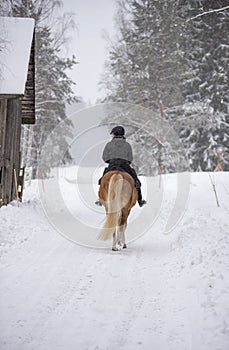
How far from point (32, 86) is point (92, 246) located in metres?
8.58

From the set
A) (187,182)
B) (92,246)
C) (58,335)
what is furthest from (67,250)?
(187,182)

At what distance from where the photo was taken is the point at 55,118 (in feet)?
84.3

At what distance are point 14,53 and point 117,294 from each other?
1023cm

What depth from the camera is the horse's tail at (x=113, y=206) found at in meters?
7.04

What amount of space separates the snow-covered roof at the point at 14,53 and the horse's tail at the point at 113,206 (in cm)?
493

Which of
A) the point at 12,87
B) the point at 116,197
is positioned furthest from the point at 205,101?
the point at 116,197

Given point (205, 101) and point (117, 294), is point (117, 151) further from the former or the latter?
point (205, 101)

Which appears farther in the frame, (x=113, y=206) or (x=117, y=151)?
(x=117, y=151)

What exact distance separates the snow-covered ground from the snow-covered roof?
5017mm

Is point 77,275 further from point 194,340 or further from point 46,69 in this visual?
point 46,69

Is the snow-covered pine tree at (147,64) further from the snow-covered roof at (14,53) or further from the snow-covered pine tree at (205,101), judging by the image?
the snow-covered roof at (14,53)

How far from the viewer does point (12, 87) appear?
427 inches

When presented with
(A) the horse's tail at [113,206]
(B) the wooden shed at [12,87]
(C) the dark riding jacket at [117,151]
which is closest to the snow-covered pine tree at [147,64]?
(B) the wooden shed at [12,87]

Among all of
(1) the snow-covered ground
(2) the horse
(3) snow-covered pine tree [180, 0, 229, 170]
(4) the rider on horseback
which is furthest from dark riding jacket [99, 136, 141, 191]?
(3) snow-covered pine tree [180, 0, 229, 170]
